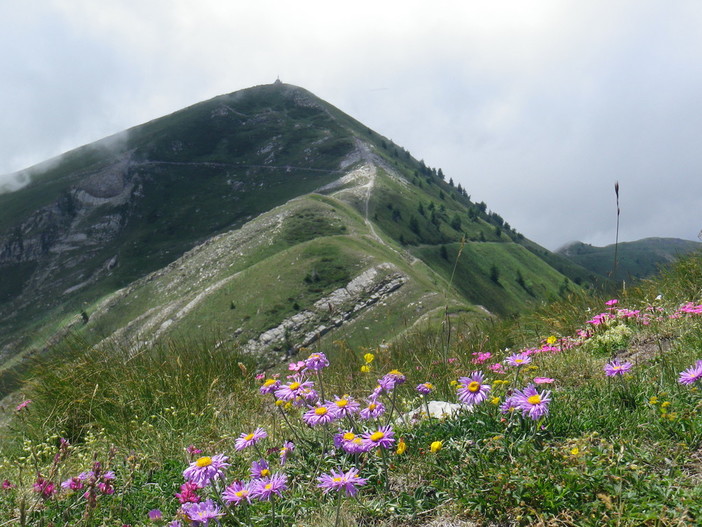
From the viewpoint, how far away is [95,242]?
16712cm

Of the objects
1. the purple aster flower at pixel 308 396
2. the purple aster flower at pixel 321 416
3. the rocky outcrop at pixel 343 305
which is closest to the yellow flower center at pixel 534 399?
the purple aster flower at pixel 321 416

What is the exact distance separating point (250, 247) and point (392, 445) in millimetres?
102970

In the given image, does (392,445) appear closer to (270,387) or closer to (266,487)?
(270,387)

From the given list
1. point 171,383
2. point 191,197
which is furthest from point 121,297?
point 171,383

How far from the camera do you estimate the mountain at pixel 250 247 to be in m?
78.9

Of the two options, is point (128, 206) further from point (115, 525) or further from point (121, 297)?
point (115, 525)

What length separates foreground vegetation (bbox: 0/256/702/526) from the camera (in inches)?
112

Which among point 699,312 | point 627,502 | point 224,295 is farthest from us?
point 224,295

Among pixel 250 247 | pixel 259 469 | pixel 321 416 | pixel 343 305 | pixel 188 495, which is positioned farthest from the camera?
pixel 250 247

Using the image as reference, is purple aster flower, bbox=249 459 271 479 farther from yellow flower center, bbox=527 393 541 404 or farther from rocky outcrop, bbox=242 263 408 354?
rocky outcrop, bbox=242 263 408 354

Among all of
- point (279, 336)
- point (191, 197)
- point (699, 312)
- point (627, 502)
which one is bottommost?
point (279, 336)

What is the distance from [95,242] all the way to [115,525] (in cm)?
18596

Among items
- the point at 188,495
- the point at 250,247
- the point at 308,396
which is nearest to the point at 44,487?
the point at 188,495

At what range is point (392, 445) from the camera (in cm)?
378
